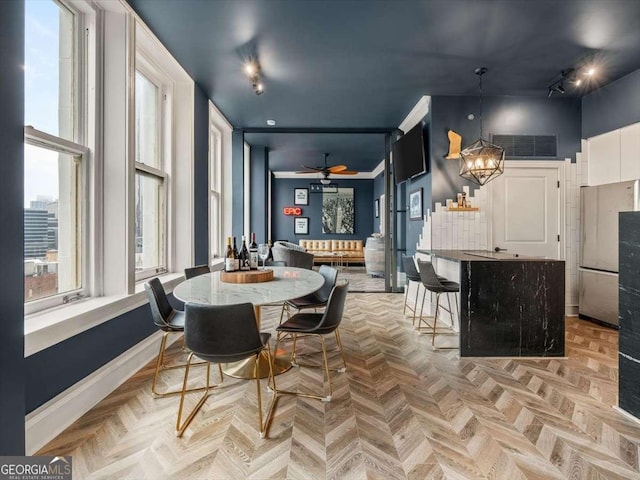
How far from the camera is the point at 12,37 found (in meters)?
1.38

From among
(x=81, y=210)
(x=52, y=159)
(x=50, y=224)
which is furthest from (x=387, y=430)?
(x=52, y=159)

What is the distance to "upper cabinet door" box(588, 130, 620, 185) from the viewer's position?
386 centimetres

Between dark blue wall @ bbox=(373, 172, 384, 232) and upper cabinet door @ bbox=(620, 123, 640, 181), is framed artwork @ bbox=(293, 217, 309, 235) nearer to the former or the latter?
dark blue wall @ bbox=(373, 172, 384, 232)

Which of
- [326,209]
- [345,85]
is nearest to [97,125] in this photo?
[345,85]

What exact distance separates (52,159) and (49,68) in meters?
0.59

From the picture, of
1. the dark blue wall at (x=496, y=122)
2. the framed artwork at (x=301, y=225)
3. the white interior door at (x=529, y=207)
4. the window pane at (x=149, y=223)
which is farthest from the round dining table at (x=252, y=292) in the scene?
the framed artwork at (x=301, y=225)

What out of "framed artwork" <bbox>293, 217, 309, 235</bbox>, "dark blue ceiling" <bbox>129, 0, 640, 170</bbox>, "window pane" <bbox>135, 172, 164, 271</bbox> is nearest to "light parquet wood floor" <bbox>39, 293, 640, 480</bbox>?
"window pane" <bbox>135, 172, 164, 271</bbox>

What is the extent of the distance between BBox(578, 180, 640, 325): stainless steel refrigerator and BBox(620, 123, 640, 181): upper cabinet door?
0.72 feet

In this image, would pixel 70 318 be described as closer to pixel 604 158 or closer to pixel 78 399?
pixel 78 399

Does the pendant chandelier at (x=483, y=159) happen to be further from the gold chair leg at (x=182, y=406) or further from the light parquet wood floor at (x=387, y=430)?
the gold chair leg at (x=182, y=406)

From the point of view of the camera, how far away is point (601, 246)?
152 inches

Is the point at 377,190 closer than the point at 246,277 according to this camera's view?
No

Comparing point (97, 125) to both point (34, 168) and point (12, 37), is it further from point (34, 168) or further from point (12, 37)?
point (12, 37)

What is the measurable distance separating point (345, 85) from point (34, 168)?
3.27 meters
